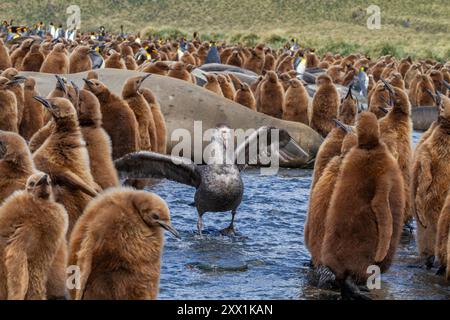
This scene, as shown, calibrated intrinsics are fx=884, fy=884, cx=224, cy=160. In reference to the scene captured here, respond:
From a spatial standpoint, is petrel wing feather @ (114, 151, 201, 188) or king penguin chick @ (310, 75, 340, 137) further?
king penguin chick @ (310, 75, 340, 137)

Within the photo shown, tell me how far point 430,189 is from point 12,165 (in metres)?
3.40

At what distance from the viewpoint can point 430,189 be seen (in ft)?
23.1

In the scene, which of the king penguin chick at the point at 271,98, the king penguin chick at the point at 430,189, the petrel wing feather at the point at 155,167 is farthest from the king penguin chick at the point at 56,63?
the king penguin chick at the point at 430,189

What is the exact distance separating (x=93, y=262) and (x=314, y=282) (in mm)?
2405

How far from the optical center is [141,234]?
452 cm

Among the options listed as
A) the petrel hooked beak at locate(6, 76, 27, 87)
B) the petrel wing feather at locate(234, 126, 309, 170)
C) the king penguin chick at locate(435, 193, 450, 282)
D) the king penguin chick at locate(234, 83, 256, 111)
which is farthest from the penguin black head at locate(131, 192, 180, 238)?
the king penguin chick at locate(234, 83, 256, 111)

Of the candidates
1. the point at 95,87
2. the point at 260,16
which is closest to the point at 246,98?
the point at 95,87

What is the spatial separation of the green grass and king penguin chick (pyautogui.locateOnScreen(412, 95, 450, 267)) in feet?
176

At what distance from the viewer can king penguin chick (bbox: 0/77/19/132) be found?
9.40 meters

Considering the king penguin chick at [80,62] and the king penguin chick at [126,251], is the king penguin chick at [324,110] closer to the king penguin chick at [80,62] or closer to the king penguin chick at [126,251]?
the king penguin chick at [80,62]

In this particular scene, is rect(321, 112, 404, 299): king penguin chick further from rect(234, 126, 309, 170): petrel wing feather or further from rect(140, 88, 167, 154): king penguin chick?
rect(140, 88, 167, 154): king penguin chick

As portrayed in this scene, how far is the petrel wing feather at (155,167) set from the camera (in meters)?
7.67

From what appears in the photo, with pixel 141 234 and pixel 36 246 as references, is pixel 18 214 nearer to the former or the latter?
pixel 36 246
